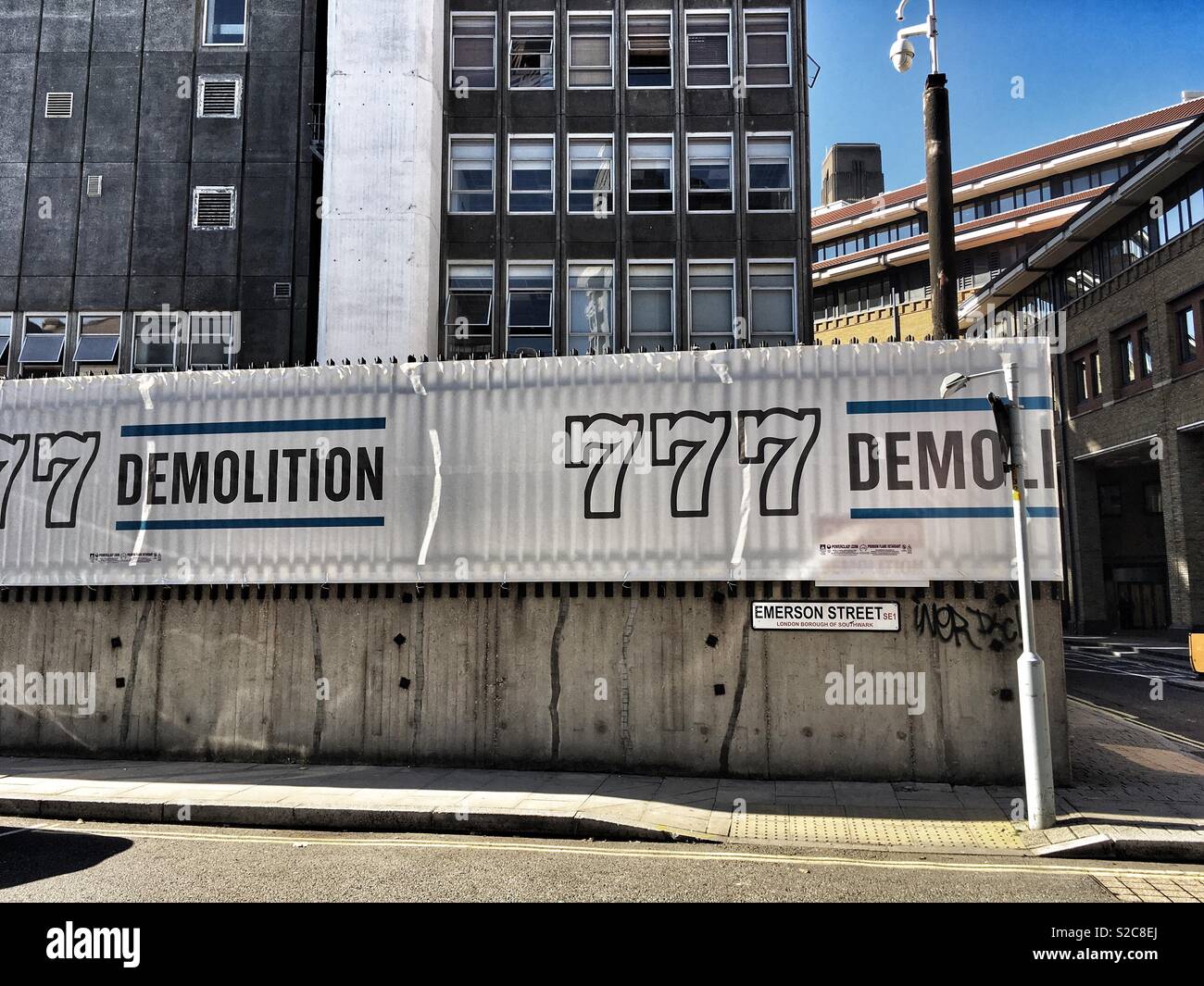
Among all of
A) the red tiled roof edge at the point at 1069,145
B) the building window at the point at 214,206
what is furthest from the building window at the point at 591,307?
the red tiled roof edge at the point at 1069,145

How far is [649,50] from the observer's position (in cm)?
2503

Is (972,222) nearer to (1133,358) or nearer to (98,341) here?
(1133,358)

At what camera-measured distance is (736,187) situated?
24312mm

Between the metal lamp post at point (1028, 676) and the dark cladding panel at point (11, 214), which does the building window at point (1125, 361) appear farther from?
the dark cladding panel at point (11, 214)

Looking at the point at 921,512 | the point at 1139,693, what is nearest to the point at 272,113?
the point at 921,512

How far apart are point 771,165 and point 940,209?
13297 mm

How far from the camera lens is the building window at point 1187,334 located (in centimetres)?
3091

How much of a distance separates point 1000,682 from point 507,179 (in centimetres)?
1982

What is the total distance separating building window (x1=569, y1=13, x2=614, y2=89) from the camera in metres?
25.0

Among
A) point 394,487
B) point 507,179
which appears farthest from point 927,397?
point 507,179

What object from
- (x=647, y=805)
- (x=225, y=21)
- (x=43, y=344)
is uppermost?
(x=225, y=21)

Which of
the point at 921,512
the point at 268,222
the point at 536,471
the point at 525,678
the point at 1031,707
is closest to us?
the point at 1031,707

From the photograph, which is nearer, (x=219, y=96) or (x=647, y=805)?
(x=647, y=805)
